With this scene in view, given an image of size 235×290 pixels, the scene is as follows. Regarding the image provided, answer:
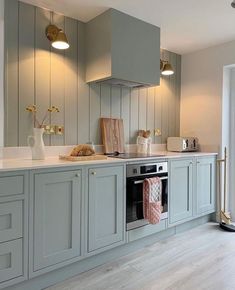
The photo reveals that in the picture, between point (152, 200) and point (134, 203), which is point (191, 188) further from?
point (134, 203)

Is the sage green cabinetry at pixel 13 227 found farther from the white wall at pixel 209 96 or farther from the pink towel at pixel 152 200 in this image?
the white wall at pixel 209 96

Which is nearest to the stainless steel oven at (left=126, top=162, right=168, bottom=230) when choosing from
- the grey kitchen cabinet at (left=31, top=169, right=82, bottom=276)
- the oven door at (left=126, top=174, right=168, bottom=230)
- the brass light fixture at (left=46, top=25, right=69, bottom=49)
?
the oven door at (left=126, top=174, right=168, bottom=230)

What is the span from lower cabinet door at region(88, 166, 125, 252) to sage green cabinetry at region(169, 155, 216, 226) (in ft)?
2.46

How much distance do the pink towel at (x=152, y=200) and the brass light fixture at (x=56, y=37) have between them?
1483mm

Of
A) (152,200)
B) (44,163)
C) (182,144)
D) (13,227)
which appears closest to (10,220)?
(13,227)

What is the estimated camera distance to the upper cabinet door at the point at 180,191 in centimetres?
290

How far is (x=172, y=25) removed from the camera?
2.92 metres

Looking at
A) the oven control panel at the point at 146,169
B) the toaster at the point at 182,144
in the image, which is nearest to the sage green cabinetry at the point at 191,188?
the oven control panel at the point at 146,169

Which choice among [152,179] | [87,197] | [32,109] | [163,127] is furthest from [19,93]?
[163,127]

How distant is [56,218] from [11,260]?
401 millimetres

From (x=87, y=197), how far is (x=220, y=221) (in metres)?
2.08

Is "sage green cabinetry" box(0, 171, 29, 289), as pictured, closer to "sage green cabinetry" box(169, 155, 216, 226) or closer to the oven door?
the oven door

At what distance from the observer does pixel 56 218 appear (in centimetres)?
198

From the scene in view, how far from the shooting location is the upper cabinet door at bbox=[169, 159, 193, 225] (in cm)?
290
